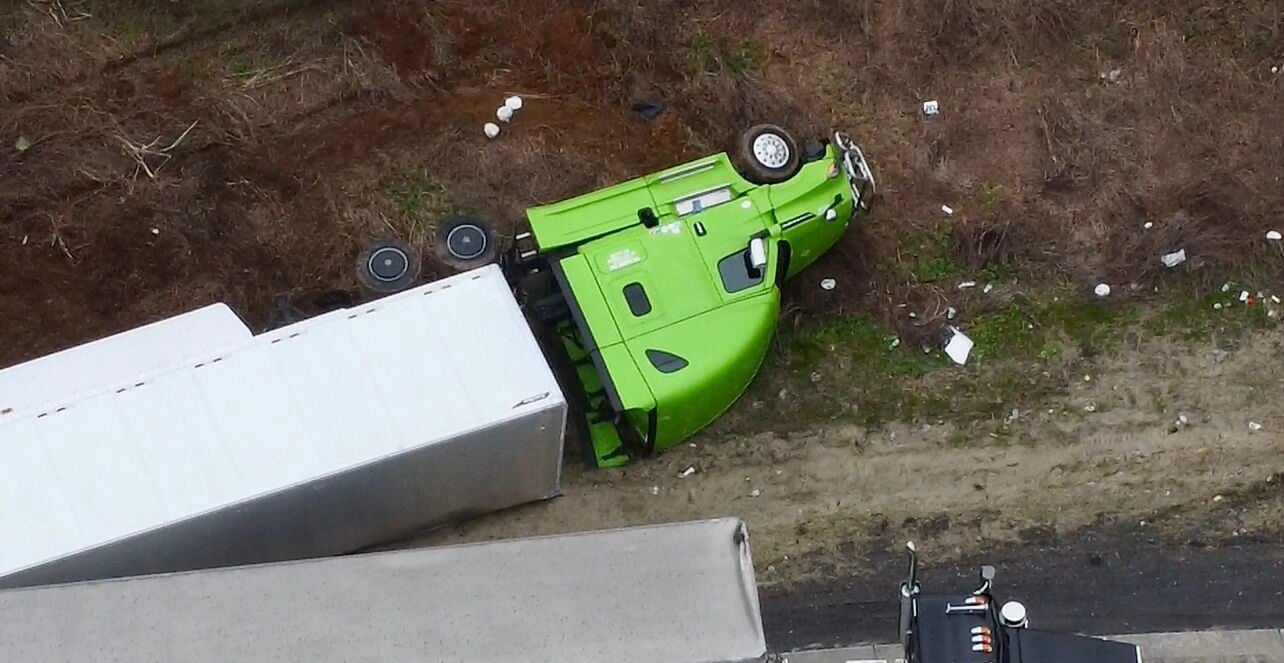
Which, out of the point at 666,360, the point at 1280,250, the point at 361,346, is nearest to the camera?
the point at 361,346

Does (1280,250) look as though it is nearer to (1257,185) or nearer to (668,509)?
(1257,185)

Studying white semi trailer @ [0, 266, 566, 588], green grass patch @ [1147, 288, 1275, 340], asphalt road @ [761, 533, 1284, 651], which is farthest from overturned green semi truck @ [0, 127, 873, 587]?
green grass patch @ [1147, 288, 1275, 340]

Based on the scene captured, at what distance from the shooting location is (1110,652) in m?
6.51

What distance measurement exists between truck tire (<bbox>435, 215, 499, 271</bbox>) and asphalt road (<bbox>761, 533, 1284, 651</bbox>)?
325cm

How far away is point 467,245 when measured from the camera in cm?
838

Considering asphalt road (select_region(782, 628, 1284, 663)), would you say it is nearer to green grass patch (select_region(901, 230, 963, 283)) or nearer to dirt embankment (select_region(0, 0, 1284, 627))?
dirt embankment (select_region(0, 0, 1284, 627))

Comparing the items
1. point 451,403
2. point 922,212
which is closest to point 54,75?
point 451,403

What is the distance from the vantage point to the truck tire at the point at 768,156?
8.52 meters

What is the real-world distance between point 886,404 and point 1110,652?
258cm

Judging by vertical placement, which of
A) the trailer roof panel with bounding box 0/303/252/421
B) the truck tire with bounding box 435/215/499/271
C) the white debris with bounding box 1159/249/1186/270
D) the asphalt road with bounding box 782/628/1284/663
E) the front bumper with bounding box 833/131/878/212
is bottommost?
the asphalt road with bounding box 782/628/1284/663

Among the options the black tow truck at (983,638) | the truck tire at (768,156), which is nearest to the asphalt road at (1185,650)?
the black tow truck at (983,638)

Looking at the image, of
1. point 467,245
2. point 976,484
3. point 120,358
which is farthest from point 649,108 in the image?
point 120,358

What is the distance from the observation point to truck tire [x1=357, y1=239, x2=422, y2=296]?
8195 millimetres

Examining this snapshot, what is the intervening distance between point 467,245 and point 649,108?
2.18 meters
